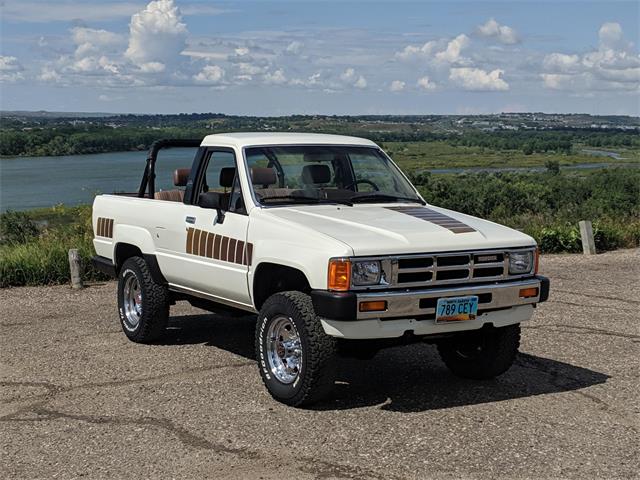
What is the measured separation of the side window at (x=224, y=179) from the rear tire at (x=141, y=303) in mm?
1112

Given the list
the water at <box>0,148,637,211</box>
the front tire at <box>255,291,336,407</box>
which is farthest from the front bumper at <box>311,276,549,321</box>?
the water at <box>0,148,637,211</box>

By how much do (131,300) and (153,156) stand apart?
4.75 ft

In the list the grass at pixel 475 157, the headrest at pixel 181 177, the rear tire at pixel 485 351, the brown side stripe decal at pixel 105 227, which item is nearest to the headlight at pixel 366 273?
the rear tire at pixel 485 351

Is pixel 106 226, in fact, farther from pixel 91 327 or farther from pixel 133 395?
pixel 133 395

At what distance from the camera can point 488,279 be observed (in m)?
6.05

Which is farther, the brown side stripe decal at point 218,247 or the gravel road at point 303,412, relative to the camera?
the brown side stripe decal at point 218,247

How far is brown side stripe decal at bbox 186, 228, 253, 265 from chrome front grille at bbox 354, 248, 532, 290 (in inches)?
51.2

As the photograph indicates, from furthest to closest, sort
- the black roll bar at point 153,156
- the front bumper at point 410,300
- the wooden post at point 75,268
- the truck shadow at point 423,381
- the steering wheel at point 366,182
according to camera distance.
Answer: the wooden post at point 75,268 < the black roll bar at point 153,156 < the steering wheel at point 366,182 < the truck shadow at point 423,381 < the front bumper at point 410,300

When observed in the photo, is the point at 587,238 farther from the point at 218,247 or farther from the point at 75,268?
the point at 218,247

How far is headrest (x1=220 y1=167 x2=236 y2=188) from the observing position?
7.09 meters

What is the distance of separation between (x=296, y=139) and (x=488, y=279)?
7.51 feet

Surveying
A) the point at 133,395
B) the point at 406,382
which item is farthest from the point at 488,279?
the point at 133,395

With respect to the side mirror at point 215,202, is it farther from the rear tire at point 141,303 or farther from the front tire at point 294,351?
the rear tire at point 141,303

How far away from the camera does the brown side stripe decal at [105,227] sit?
8.69 metres
